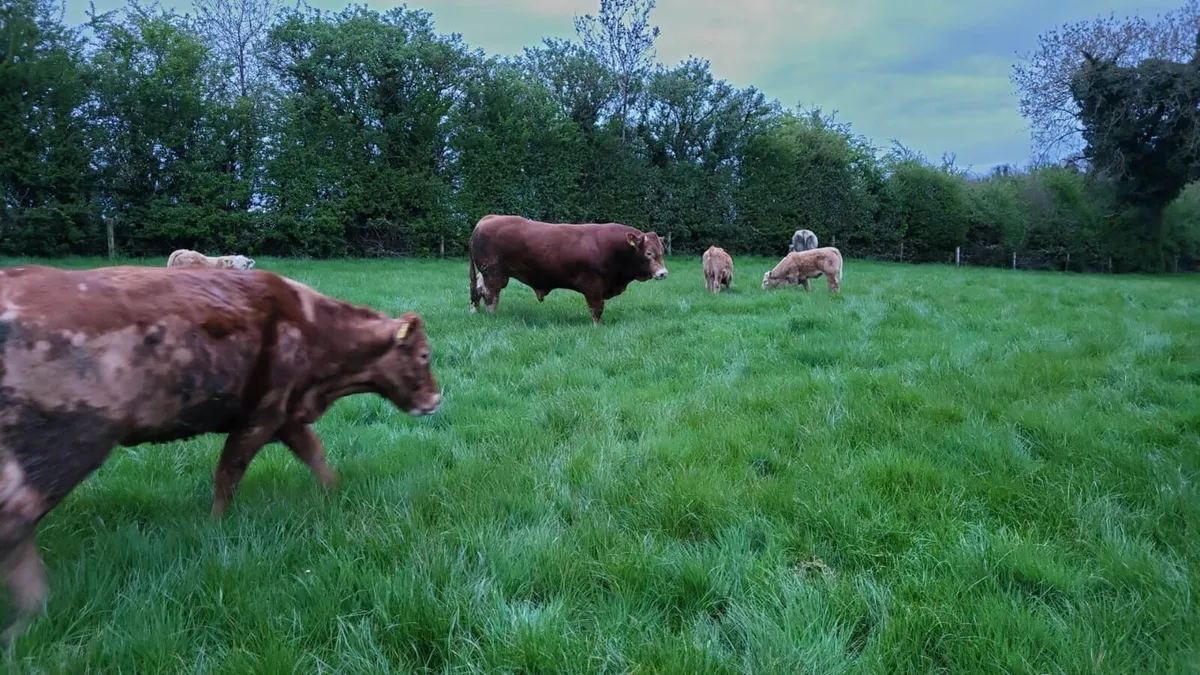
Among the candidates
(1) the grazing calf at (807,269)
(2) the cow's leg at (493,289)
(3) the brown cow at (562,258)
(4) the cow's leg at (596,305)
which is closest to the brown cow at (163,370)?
(4) the cow's leg at (596,305)

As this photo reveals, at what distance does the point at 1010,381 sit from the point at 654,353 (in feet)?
11.7

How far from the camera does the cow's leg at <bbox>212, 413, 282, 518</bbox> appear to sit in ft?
11.0

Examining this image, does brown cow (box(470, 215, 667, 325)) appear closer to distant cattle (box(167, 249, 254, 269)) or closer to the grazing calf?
distant cattle (box(167, 249, 254, 269))

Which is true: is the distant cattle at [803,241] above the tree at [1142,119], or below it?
below

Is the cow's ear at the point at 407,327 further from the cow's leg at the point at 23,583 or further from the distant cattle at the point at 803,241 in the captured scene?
the distant cattle at the point at 803,241

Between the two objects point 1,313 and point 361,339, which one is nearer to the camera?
Answer: point 1,313

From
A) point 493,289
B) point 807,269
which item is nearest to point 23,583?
point 493,289

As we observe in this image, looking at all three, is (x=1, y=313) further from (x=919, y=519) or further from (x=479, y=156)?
(x=479, y=156)

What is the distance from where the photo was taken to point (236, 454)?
336 centimetres

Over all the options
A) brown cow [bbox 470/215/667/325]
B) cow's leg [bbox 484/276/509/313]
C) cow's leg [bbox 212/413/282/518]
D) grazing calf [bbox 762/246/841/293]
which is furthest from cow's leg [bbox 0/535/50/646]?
grazing calf [bbox 762/246/841/293]

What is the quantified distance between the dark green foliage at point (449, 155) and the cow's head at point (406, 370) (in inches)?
766

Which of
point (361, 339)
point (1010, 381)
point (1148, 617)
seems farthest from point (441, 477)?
point (1010, 381)

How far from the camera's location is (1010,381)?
19.7 feet

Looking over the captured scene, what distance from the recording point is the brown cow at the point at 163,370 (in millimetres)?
2371
